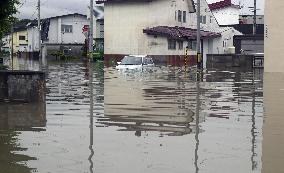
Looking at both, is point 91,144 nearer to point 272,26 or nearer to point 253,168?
point 253,168

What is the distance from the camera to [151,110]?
13.1 metres

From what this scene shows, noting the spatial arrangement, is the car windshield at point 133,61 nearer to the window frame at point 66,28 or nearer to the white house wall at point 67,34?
the white house wall at point 67,34

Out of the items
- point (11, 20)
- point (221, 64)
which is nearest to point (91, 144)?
point (11, 20)

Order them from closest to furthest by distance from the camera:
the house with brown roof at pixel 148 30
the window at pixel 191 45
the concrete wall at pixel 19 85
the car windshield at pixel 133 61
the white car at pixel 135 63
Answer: the concrete wall at pixel 19 85 < the white car at pixel 135 63 < the car windshield at pixel 133 61 < the house with brown roof at pixel 148 30 < the window at pixel 191 45

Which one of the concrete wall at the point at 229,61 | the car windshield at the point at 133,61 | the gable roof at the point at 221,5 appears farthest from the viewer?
the gable roof at the point at 221,5

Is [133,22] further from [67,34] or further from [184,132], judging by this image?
[184,132]

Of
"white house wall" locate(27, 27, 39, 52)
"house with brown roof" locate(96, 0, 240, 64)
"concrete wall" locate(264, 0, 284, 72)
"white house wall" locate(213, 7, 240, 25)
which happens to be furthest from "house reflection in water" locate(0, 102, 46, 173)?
"white house wall" locate(213, 7, 240, 25)

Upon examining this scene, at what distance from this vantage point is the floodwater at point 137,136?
23.7 ft

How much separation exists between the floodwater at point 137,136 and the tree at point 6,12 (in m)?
2.17

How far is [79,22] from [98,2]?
74.6ft

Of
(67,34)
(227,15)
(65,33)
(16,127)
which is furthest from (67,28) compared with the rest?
(16,127)

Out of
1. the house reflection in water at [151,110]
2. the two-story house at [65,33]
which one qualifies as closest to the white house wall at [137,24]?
the two-story house at [65,33]

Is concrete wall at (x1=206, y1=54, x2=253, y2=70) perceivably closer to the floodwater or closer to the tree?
the floodwater

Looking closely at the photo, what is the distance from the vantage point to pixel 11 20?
47.2 feet
